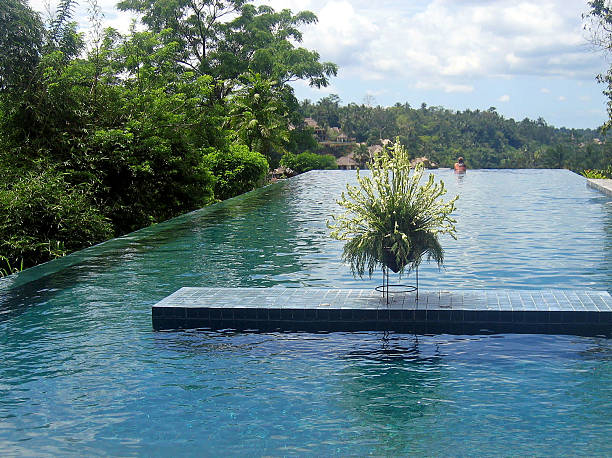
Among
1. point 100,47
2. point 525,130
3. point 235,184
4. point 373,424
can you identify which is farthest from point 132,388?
point 525,130

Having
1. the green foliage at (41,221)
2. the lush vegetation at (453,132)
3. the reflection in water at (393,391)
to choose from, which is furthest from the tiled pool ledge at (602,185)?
the lush vegetation at (453,132)

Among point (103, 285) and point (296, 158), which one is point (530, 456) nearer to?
point (103, 285)

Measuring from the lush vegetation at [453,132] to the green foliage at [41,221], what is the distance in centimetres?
5661

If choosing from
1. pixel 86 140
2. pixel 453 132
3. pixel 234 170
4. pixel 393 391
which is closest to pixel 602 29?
pixel 234 170

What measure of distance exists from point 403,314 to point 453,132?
8050 cm

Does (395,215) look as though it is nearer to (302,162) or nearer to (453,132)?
(302,162)

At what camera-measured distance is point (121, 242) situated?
1262cm

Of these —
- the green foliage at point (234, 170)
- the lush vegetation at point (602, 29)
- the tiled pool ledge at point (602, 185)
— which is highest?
the lush vegetation at point (602, 29)

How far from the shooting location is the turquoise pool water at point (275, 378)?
14.5 feet

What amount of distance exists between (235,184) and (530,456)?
21158mm

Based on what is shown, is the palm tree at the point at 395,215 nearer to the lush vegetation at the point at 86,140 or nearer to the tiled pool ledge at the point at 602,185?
the lush vegetation at the point at 86,140

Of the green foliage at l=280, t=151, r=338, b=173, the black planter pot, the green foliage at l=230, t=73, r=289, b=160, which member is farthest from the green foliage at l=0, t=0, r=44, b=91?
the green foliage at l=280, t=151, r=338, b=173

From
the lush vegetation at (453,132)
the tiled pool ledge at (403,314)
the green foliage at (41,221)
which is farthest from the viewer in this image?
the lush vegetation at (453,132)

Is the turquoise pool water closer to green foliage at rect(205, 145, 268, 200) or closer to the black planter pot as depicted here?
the black planter pot
